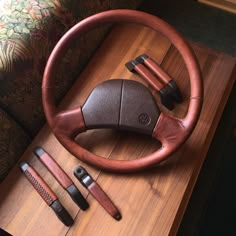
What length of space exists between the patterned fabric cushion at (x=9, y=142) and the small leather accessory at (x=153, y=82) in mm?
383

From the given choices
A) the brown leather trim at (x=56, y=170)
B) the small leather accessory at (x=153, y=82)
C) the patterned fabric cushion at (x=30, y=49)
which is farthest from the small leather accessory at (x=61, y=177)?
the small leather accessory at (x=153, y=82)

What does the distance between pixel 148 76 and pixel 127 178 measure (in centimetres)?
31

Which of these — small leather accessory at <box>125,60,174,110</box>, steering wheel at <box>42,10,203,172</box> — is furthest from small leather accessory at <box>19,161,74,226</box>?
small leather accessory at <box>125,60,174,110</box>

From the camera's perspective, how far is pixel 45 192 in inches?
35.0

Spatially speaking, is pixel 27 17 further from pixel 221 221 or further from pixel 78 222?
pixel 221 221

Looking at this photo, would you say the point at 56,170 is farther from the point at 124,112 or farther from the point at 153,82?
the point at 153,82

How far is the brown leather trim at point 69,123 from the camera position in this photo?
895mm

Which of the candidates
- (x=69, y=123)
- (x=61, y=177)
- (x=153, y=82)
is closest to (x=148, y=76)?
(x=153, y=82)

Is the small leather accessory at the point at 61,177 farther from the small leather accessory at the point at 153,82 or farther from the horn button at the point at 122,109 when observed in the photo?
the small leather accessory at the point at 153,82

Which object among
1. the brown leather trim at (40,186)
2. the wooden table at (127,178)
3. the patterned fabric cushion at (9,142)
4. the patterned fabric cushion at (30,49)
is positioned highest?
the patterned fabric cushion at (30,49)

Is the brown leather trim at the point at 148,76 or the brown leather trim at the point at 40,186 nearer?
the brown leather trim at the point at 40,186

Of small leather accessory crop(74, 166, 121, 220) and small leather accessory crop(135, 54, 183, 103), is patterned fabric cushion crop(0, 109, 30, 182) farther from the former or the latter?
small leather accessory crop(135, 54, 183, 103)

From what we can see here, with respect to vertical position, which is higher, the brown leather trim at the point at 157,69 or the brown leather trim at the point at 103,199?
the brown leather trim at the point at 157,69

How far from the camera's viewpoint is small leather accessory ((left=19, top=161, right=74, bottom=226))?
857 millimetres
